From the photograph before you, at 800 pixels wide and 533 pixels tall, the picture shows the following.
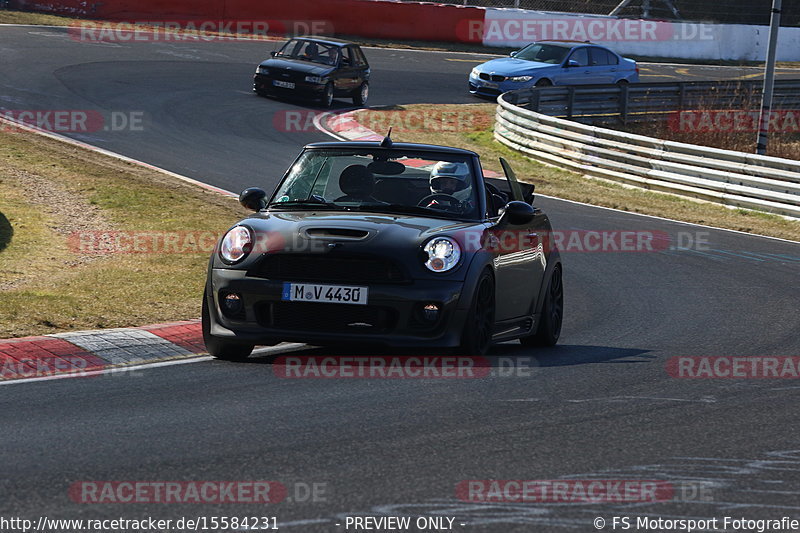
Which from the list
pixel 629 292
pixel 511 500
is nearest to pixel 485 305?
pixel 511 500

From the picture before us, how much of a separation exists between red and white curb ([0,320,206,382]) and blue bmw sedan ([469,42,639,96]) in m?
25.5

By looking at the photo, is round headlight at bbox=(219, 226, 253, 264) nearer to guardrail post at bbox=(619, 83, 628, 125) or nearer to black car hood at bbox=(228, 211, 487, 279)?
black car hood at bbox=(228, 211, 487, 279)

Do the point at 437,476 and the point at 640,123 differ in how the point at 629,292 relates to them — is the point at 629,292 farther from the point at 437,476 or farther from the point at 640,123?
the point at 640,123

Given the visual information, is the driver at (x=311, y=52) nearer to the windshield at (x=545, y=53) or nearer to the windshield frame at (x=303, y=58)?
the windshield frame at (x=303, y=58)

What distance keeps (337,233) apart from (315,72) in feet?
72.0

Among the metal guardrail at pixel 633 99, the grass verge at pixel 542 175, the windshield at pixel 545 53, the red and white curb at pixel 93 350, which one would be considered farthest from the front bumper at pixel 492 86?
the red and white curb at pixel 93 350

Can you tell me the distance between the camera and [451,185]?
9.44 metres

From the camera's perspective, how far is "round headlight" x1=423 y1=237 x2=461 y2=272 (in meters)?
8.35

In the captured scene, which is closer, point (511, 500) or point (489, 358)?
point (511, 500)

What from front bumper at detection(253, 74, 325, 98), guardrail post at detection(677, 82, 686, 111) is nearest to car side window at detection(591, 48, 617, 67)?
guardrail post at detection(677, 82, 686, 111)

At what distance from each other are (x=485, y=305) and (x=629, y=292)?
552cm

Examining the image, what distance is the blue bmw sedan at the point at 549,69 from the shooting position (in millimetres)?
34219

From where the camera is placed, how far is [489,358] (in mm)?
9047

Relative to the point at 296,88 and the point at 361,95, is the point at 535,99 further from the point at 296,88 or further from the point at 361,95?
the point at 296,88
